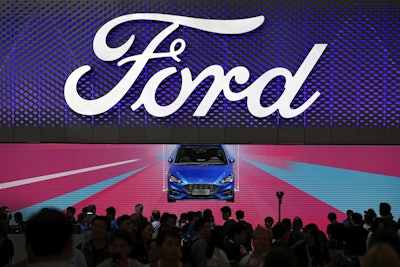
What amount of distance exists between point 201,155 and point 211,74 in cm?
186

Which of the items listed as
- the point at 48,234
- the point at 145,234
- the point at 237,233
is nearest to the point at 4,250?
the point at 145,234

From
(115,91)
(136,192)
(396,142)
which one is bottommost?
(136,192)

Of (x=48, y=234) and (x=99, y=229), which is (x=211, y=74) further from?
(x=48, y=234)

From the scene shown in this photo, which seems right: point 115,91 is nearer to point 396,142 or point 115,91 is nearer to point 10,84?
point 10,84

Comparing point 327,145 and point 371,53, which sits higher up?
point 371,53

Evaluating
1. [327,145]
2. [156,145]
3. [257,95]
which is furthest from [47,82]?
[327,145]

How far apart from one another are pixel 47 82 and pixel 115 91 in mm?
1575

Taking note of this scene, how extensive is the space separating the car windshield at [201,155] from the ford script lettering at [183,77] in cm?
82

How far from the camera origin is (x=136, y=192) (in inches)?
714

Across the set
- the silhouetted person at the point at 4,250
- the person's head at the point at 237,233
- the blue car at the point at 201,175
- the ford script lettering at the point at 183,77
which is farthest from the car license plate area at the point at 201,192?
the person's head at the point at 237,233

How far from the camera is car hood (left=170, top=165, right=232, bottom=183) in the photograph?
17391 millimetres

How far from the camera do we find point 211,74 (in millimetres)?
18281

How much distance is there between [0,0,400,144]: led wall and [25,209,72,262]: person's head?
14408 mm

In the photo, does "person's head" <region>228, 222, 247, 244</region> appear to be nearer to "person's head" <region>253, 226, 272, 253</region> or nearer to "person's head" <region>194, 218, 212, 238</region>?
"person's head" <region>194, 218, 212, 238</region>
